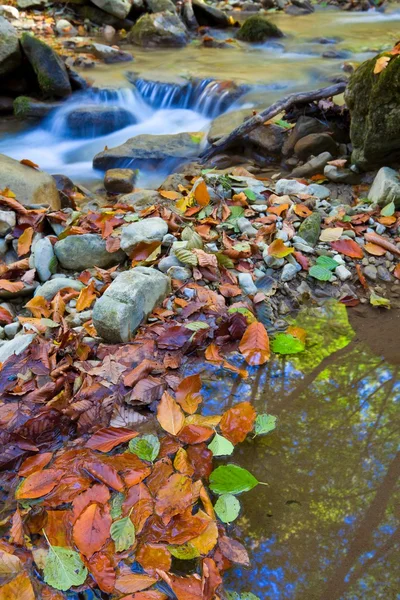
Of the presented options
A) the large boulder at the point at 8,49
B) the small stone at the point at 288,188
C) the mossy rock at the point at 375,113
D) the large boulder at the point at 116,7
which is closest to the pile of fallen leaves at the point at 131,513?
the small stone at the point at 288,188

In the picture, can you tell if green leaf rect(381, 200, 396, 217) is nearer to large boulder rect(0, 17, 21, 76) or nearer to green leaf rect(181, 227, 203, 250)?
green leaf rect(181, 227, 203, 250)

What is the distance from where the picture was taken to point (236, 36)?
1342cm

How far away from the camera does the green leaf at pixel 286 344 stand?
109 inches

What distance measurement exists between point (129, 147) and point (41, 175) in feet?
7.93

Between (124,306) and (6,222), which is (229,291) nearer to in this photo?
(124,306)

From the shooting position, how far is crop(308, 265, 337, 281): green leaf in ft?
Result: 10.8

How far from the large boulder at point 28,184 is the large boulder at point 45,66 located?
4746 mm

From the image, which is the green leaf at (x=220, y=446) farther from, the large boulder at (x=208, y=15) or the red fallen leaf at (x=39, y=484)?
the large boulder at (x=208, y=15)

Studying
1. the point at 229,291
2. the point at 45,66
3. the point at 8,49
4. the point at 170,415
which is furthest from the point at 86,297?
the point at 8,49

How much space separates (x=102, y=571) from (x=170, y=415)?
0.71 metres

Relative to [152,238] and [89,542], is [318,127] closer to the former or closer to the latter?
[152,238]

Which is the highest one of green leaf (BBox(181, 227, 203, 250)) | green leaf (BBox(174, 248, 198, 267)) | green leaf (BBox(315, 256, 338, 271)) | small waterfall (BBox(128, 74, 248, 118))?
small waterfall (BBox(128, 74, 248, 118))

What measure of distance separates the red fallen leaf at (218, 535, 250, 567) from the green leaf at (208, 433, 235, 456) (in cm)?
36

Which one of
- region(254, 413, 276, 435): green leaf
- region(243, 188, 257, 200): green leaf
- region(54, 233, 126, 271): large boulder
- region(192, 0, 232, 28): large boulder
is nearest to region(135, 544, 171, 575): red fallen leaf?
region(254, 413, 276, 435): green leaf
